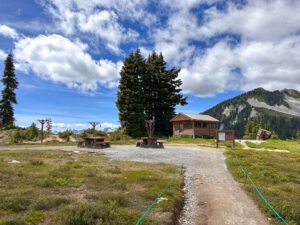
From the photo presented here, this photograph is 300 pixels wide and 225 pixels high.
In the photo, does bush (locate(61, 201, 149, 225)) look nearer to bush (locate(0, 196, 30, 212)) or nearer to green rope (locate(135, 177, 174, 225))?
green rope (locate(135, 177, 174, 225))

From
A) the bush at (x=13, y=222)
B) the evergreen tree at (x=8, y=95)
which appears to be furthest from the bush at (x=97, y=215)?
the evergreen tree at (x=8, y=95)

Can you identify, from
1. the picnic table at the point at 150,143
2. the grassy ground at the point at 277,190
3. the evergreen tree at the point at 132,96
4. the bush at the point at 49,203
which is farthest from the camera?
the evergreen tree at the point at 132,96

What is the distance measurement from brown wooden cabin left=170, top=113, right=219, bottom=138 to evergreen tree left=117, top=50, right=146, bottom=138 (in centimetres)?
767

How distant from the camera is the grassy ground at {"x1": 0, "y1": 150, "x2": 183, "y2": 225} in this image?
24.8ft

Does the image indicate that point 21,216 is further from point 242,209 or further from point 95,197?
point 242,209

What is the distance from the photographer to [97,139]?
33500 mm

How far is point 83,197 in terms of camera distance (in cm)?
977

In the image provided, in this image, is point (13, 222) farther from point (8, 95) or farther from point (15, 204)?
point (8, 95)

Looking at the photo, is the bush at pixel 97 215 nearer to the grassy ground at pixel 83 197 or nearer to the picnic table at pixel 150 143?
the grassy ground at pixel 83 197

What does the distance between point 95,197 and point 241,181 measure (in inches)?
296

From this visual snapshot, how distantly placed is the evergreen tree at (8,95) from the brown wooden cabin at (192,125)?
107 ft

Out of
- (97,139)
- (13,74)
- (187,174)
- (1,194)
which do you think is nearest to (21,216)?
(1,194)

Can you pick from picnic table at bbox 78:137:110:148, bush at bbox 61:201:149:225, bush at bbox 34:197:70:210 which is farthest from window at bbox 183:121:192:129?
bush at bbox 61:201:149:225

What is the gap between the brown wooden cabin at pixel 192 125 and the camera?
5356 cm
